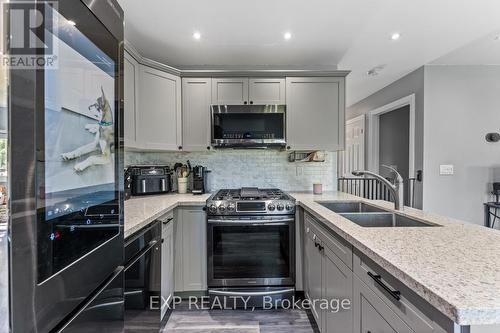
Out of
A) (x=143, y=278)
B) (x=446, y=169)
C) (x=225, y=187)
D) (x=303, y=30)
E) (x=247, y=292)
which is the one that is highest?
(x=303, y=30)

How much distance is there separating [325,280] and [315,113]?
1.69m

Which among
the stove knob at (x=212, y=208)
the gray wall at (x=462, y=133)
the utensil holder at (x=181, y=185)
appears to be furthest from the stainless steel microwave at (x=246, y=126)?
the gray wall at (x=462, y=133)

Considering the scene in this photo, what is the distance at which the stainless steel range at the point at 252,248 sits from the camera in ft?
7.12

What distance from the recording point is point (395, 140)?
4.86m

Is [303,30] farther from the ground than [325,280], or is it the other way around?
[303,30]

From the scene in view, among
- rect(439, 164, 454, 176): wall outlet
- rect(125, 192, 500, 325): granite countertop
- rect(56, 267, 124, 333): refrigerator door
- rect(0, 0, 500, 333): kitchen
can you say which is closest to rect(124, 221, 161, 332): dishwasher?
rect(0, 0, 500, 333): kitchen

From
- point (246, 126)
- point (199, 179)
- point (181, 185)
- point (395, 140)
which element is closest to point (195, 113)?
point (246, 126)

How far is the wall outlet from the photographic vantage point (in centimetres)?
321

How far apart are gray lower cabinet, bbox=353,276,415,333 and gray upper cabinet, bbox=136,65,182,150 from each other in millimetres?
2079

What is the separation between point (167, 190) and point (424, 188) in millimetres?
3156

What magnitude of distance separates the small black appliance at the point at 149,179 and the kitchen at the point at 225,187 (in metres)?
0.02

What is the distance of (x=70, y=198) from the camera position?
689 millimetres

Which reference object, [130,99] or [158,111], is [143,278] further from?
[158,111]

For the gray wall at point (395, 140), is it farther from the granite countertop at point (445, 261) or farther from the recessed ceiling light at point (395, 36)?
the granite countertop at point (445, 261)
